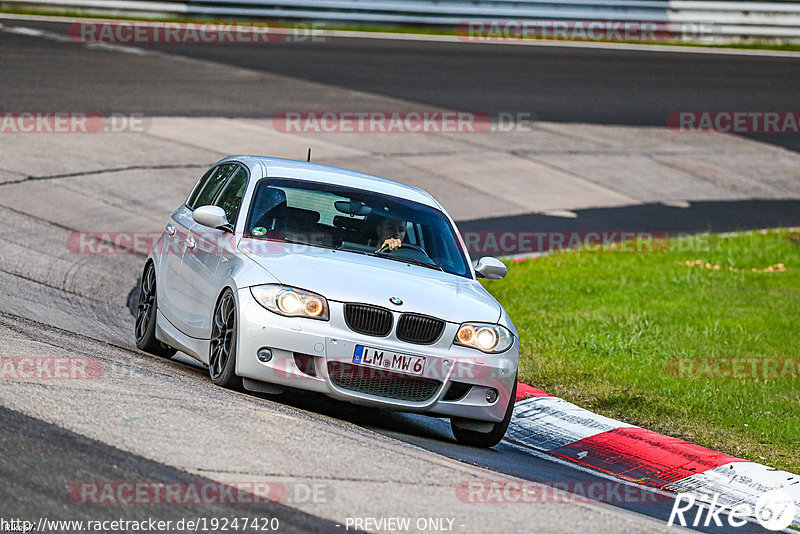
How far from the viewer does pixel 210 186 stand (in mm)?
9555

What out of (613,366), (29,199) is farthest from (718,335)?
(29,199)

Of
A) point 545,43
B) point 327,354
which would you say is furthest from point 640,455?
point 545,43

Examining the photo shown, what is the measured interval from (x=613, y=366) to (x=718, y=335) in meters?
1.60

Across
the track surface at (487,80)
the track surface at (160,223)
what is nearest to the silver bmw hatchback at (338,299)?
the track surface at (160,223)

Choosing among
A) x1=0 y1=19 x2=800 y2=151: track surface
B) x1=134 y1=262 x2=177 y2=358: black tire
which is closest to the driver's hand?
x1=134 y1=262 x2=177 y2=358: black tire

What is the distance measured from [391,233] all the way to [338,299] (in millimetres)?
1355

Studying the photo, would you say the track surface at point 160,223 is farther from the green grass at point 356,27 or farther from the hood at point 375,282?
the green grass at point 356,27

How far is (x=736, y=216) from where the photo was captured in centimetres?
1992

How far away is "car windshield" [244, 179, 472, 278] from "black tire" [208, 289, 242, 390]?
2.19 feet

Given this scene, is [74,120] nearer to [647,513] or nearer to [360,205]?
[360,205]

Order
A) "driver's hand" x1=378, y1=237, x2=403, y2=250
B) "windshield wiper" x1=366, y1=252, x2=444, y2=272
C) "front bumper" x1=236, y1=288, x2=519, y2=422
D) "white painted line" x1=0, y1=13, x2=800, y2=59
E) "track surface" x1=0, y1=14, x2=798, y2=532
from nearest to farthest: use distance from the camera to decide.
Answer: "track surface" x1=0, y1=14, x2=798, y2=532 < "front bumper" x1=236, y1=288, x2=519, y2=422 < "windshield wiper" x1=366, y1=252, x2=444, y2=272 < "driver's hand" x1=378, y1=237, x2=403, y2=250 < "white painted line" x1=0, y1=13, x2=800, y2=59

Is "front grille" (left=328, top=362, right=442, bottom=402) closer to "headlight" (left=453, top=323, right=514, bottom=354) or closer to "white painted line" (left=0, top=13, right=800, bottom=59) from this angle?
"headlight" (left=453, top=323, right=514, bottom=354)

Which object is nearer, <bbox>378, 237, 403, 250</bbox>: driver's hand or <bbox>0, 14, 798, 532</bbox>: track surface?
<bbox>0, 14, 798, 532</bbox>: track surface

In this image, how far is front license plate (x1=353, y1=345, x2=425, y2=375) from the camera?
286 inches
